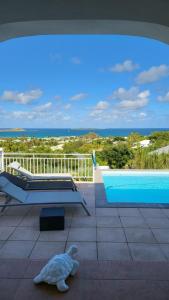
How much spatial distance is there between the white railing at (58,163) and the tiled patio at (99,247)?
9.81ft

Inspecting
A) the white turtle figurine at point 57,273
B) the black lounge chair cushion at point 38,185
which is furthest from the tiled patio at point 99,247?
the black lounge chair cushion at point 38,185

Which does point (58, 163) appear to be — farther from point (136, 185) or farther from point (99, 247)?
point (99, 247)

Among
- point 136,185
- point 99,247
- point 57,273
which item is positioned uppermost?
point 57,273

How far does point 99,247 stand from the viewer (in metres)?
3.28

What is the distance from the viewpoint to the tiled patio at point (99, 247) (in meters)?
2.36

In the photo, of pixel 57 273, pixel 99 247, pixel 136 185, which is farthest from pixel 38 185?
pixel 136 185

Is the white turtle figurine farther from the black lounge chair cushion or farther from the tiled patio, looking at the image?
the black lounge chair cushion

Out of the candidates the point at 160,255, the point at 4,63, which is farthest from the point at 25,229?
the point at 4,63

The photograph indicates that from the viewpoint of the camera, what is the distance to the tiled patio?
2.36 metres

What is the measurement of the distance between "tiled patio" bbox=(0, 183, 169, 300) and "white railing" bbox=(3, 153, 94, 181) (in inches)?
118

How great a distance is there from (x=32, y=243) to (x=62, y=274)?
3.58 ft

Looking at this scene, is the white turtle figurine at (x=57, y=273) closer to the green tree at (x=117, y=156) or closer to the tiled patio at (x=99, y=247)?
the tiled patio at (x=99, y=247)

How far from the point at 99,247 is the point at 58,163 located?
202 inches

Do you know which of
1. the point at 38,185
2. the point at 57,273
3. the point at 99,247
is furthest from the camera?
the point at 38,185
